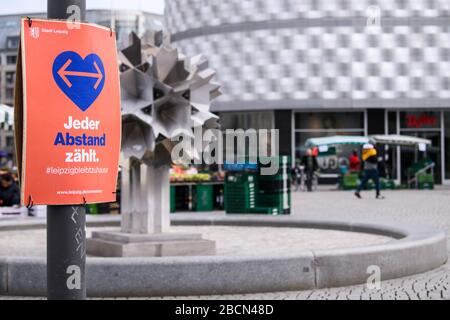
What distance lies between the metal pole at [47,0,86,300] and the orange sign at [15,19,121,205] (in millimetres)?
48

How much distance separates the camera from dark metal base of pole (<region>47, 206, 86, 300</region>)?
131 inches

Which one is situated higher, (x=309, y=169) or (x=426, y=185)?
(x=309, y=169)

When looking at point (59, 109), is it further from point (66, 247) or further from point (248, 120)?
point (248, 120)

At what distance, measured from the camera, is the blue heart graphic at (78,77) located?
3.36 metres

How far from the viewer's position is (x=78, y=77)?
3.38 meters

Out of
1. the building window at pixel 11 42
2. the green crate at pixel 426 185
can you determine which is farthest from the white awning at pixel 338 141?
the building window at pixel 11 42

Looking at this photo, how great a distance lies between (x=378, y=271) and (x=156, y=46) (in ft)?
13.0

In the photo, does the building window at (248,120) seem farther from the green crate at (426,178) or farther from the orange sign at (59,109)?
the orange sign at (59,109)

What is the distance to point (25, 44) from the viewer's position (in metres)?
3.36

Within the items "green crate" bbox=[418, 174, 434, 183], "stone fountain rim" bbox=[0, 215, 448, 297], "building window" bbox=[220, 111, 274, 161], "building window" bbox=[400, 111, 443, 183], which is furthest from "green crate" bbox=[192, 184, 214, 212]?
"building window" bbox=[400, 111, 443, 183]

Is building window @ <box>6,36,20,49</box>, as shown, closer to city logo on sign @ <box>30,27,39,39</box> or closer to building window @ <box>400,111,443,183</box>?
building window @ <box>400,111,443,183</box>

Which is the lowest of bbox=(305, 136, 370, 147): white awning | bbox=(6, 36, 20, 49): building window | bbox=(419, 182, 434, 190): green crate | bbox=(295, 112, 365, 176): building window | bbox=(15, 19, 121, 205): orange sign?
bbox=(419, 182, 434, 190): green crate

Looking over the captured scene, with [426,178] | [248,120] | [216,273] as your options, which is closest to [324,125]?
[248,120]

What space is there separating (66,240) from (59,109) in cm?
58
